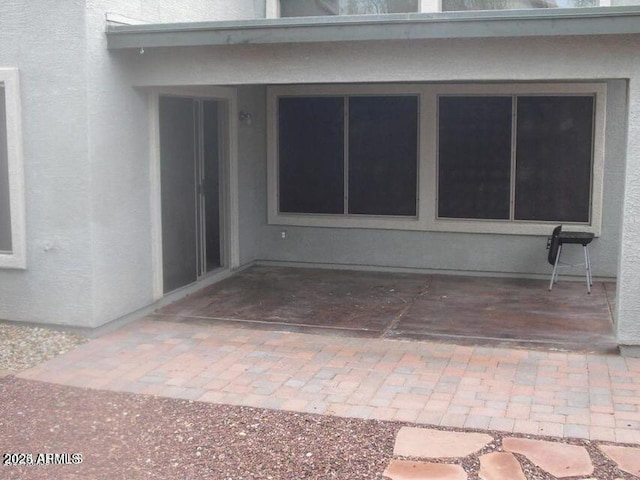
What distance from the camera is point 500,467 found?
4324mm

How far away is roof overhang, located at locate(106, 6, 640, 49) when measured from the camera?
Result: 582 cm

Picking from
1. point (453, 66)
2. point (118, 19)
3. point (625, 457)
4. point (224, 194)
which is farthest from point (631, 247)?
point (224, 194)

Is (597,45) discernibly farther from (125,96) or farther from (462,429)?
(125,96)

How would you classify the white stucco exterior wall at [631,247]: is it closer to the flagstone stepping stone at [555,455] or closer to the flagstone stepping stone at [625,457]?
the flagstone stepping stone at [625,457]

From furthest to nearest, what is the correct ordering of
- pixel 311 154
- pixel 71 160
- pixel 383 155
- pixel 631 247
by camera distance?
pixel 311 154 < pixel 383 155 < pixel 71 160 < pixel 631 247

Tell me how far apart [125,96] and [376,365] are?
356cm

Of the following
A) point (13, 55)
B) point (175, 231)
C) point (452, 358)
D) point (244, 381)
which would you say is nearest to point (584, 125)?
point (452, 358)

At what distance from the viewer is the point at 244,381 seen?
5820 millimetres

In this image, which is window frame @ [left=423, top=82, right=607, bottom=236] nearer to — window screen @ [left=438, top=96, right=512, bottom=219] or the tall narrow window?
window screen @ [left=438, top=96, right=512, bottom=219]

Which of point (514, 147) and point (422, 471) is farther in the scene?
point (514, 147)

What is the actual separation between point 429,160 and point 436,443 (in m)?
5.64

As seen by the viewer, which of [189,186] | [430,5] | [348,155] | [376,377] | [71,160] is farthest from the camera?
[348,155]

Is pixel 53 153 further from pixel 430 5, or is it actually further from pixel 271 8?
pixel 430 5

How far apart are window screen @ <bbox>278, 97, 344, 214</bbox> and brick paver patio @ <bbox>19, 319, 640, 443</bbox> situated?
3482mm
